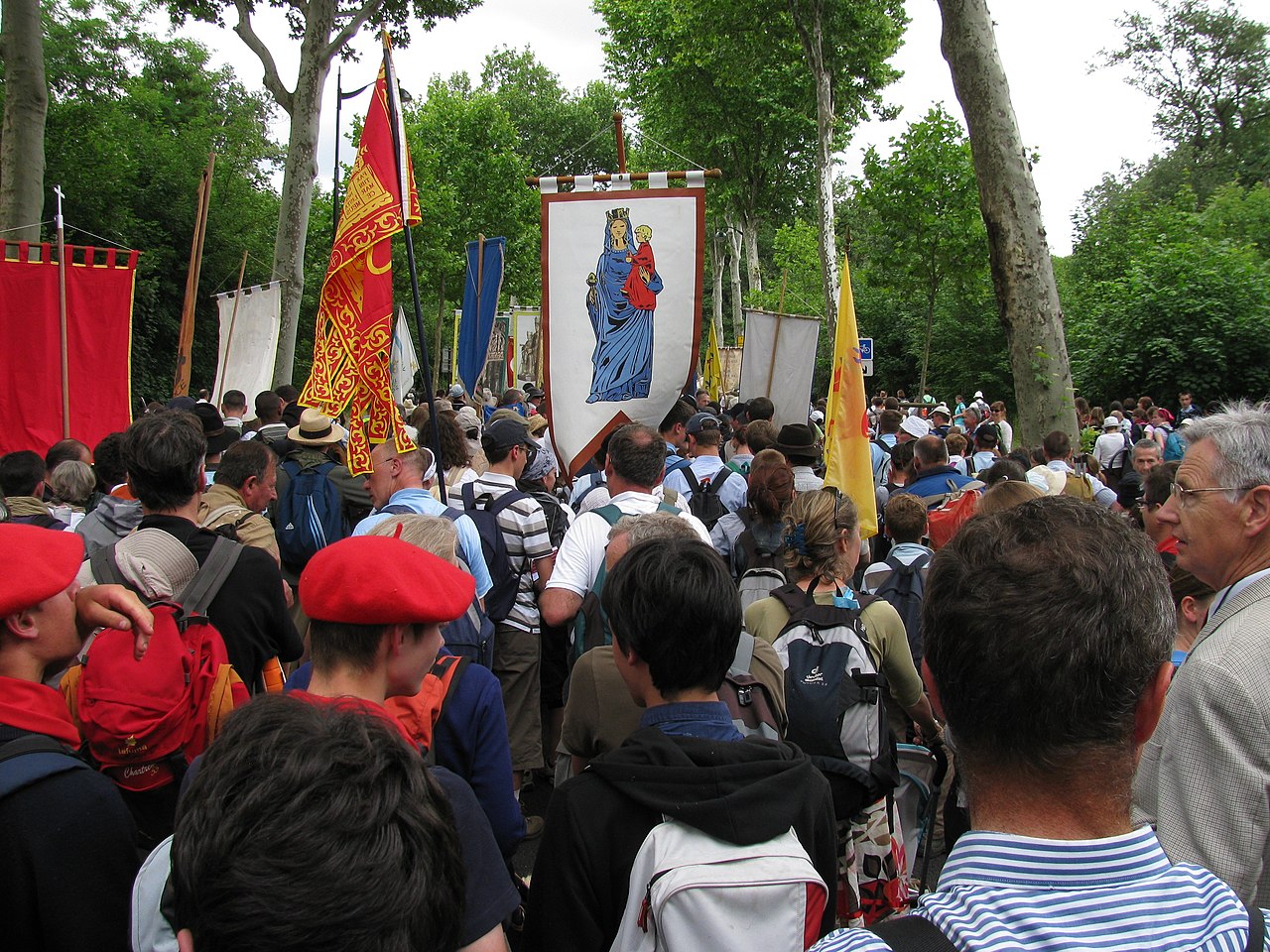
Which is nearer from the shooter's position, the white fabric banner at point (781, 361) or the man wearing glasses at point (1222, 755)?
the man wearing glasses at point (1222, 755)

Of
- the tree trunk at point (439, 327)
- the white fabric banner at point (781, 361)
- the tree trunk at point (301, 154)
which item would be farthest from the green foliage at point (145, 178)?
the white fabric banner at point (781, 361)

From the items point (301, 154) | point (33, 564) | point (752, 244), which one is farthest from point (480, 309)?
point (752, 244)

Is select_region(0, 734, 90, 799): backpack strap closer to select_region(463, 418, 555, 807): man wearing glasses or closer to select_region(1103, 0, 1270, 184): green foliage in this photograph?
select_region(463, 418, 555, 807): man wearing glasses

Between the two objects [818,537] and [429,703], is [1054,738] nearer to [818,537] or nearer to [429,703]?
[429,703]

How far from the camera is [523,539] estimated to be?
476 centimetres

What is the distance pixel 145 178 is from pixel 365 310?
78.4 ft

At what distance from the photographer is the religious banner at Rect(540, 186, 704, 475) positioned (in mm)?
5812

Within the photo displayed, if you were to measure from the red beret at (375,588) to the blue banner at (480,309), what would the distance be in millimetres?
8632

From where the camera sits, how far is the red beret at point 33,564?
197 cm

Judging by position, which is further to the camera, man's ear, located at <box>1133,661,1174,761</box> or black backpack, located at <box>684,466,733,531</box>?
black backpack, located at <box>684,466,733,531</box>

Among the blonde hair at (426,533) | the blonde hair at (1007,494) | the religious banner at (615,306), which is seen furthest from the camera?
the religious banner at (615,306)

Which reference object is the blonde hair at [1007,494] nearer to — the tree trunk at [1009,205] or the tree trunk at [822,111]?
the tree trunk at [1009,205]

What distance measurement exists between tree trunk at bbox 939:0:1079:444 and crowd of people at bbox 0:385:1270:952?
4.24 meters

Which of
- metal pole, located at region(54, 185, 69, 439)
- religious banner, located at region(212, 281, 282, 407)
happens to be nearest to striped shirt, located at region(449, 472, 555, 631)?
metal pole, located at region(54, 185, 69, 439)
